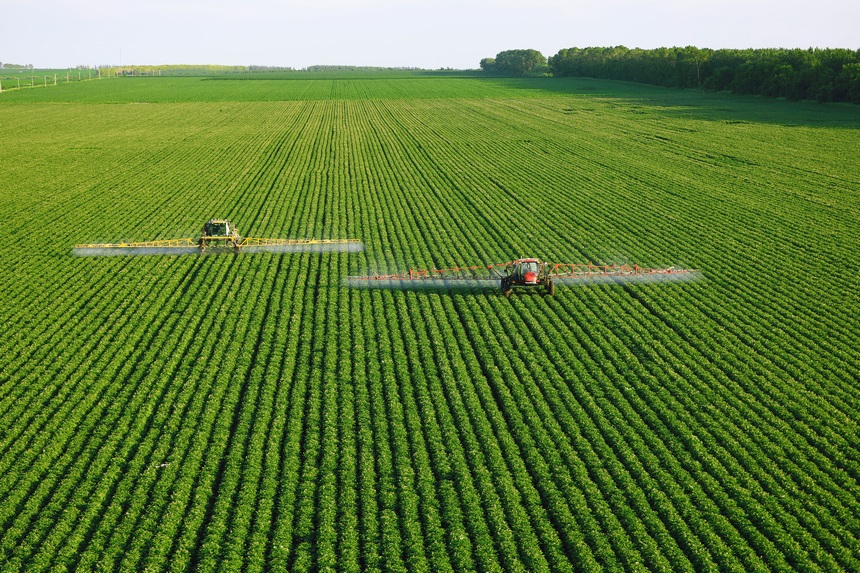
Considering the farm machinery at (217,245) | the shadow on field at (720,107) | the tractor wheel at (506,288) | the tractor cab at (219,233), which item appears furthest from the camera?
the shadow on field at (720,107)

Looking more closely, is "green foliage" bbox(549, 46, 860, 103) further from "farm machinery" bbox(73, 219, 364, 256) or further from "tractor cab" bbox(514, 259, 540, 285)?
"farm machinery" bbox(73, 219, 364, 256)

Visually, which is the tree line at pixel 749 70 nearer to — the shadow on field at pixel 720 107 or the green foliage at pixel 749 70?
the green foliage at pixel 749 70

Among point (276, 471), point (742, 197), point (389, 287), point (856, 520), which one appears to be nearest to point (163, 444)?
point (276, 471)

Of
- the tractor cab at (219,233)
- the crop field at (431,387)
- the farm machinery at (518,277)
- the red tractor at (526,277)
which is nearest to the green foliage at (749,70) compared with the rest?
the crop field at (431,387)

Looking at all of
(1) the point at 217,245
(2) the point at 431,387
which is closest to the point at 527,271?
(2) the point at 431,387

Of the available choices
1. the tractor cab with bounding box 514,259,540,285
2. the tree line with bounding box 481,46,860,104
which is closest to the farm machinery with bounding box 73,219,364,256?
the tractor cab with bounding box 514,259,540,285

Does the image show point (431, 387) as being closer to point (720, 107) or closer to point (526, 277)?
point (526, 277)
